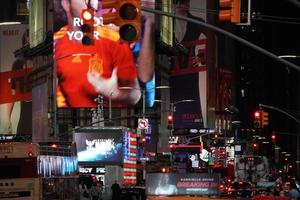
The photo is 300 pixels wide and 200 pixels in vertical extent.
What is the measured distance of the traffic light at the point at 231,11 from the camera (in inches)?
577

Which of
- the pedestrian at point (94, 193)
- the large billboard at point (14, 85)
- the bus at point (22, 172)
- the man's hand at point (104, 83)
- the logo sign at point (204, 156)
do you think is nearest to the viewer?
the bus at point (22, 172)

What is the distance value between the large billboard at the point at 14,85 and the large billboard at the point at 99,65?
19211mm

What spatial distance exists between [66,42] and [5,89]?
25.0 m

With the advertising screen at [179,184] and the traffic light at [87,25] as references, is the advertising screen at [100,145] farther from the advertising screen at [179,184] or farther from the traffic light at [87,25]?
the traffic light at [87,25]

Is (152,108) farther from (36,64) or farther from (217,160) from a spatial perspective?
(36,64)

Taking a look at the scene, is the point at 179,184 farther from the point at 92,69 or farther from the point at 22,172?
the point at 92,69

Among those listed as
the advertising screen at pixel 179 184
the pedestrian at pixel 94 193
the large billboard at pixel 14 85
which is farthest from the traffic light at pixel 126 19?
the large billboard at pixel 14 85

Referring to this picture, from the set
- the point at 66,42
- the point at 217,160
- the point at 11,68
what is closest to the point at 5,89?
the point at 11,68

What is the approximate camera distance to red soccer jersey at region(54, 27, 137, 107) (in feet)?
277

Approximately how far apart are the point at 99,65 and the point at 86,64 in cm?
158

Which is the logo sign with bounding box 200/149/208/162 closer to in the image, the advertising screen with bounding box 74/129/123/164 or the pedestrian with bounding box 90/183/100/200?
the advertising screen with bounding box 74/129/123/164

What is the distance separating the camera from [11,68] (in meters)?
106

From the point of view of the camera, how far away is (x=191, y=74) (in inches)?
4377

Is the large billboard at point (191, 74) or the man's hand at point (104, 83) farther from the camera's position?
the large billboard at point (191, 74)
